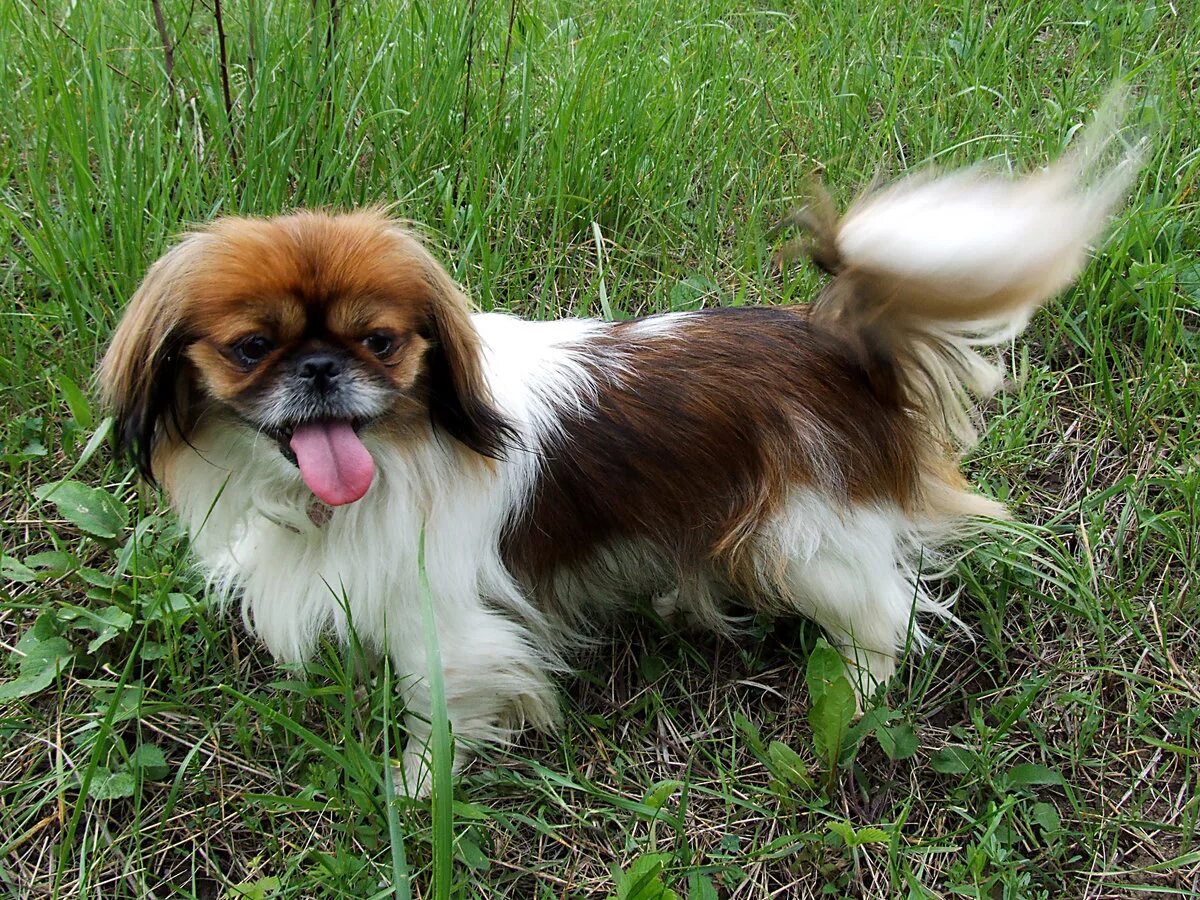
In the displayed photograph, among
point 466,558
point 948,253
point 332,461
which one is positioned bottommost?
point 466,558

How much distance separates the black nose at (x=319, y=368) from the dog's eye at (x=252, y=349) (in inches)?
3.1

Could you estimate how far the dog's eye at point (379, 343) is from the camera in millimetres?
1855

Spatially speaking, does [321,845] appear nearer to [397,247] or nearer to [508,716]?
[508,716]

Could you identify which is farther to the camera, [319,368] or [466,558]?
[466,558]

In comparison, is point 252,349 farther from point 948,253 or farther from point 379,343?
point 948,253

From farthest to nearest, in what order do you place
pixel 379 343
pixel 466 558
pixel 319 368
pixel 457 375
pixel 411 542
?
pixel 466 558 < pixel 411 542 < pixel 457 375 < pixel 379 343 < pixel 319 368

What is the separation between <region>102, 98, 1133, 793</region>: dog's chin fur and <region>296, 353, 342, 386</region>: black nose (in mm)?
192

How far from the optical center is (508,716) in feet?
8.13

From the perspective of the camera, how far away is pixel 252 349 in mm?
A: 1812

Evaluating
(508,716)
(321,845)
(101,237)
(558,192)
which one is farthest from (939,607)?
(101,237)

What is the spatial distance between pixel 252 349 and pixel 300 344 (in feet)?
0.30

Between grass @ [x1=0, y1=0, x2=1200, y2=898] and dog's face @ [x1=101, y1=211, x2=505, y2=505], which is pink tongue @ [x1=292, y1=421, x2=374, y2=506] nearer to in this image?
dog's face @ [x1=101, y1=211, x2=505, y2=505]

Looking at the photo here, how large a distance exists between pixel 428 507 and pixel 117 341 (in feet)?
2.28

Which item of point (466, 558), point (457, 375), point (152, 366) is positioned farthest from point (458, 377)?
point (152, 366)
